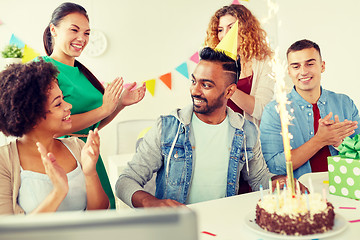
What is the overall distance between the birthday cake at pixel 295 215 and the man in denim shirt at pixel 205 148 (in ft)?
1.56

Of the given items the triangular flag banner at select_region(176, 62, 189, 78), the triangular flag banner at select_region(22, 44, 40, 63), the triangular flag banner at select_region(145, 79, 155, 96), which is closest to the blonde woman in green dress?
the triangular flag banner at select_region(22, 44, 40, 63)

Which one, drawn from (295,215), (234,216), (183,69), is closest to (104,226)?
(295,215)

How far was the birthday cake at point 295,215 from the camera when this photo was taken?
853mm

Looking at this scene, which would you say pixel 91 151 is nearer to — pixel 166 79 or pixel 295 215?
pixel 295 215

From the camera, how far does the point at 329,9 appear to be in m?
3.26

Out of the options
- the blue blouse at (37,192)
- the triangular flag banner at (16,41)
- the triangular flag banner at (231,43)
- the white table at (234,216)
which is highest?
the triangular flag banner at (16,41)

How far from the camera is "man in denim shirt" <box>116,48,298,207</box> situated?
1.45 meters

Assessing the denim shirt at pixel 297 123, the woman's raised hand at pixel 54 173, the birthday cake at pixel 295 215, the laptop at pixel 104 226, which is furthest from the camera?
the denim shirt at pixel 297 123

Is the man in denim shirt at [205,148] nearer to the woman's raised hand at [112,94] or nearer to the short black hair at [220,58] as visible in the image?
the short black hair at [220,58]

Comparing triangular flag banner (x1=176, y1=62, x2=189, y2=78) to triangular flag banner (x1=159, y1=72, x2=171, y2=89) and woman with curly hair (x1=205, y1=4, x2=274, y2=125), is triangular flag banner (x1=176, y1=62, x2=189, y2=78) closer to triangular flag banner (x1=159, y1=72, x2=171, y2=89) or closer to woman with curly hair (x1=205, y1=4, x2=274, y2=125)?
triangular flag banner (x1=159, y1=72, x2=171, y2=89)

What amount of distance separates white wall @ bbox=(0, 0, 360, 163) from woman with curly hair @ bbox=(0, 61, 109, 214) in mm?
2637

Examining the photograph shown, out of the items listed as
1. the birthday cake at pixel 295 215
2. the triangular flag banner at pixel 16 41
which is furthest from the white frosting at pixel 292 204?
the triangular flag banner at pixel 16 41

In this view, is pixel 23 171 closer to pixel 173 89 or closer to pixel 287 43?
pixel 173 89

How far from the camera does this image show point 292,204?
2.97 ft
